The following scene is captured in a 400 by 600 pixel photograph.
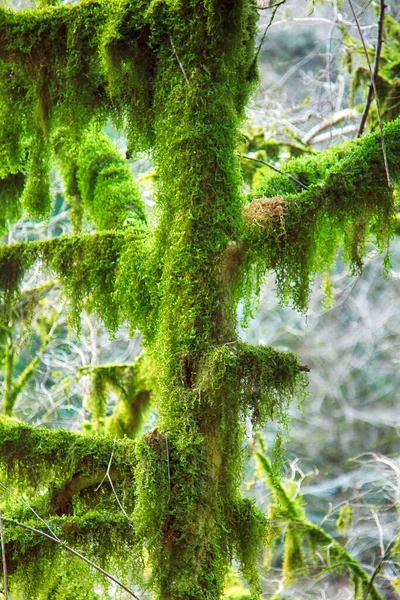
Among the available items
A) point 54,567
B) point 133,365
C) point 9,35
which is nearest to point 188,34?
point 9,35

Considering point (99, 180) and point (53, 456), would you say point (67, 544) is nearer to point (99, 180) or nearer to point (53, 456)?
point (53, 456)

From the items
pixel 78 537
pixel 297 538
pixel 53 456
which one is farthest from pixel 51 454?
pixel 297 538

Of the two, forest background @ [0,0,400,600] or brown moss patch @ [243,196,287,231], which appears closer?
brown moss patch @ [243,196,287,231]

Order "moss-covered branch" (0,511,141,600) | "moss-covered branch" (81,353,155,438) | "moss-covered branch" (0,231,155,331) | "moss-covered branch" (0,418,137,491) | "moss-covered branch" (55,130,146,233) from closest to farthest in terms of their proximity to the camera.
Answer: "moss-covered branch" (0,511,141,600), "moss-covered branch" (0,418,137,491), "moss-covered branch" (0,231,155,331), "moss-covered branch" (55,130,146,233), "moss-covered branch" (81,353,155,438)

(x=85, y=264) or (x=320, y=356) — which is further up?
(x=320, y=356)

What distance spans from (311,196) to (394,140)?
1.51 ft

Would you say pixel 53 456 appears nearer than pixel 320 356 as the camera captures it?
Yes

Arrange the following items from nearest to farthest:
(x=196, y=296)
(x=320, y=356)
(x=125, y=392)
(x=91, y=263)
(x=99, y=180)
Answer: (x=196, y=296)
(x=91, y=263)
(x=99, y=180)
(x=125, y=392)
(x=320, y=356)

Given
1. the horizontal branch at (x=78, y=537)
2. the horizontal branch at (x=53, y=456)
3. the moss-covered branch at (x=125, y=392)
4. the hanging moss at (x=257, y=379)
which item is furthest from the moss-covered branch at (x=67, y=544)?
the moss-covered branch at (x=125, y=392)

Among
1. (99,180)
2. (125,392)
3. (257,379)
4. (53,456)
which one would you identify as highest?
(99,180)

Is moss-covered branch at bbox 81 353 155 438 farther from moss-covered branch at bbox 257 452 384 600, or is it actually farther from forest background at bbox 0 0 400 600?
forest background at bbox 0 0 400 600

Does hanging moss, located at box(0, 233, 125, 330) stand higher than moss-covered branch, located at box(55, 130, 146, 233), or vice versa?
moss-covered branch, located at box(55, 130, 146, 233)

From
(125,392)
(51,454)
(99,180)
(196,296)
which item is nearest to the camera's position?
(196,296)

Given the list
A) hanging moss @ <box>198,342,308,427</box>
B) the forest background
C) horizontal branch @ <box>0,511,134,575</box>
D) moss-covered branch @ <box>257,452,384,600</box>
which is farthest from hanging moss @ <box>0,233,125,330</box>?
the forest background
